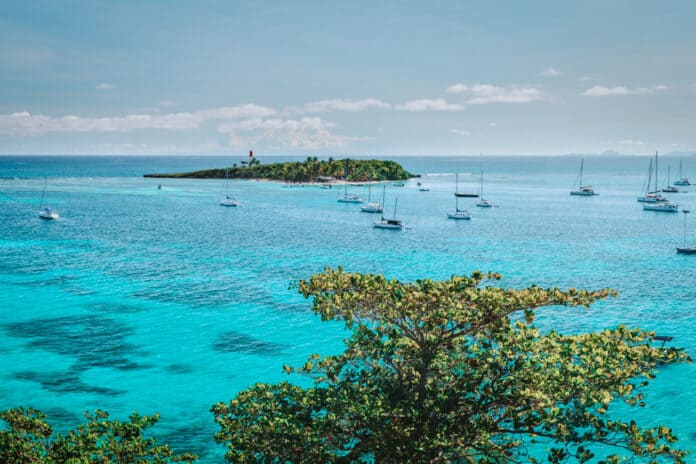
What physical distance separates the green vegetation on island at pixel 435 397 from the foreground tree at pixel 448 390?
0.14 ft

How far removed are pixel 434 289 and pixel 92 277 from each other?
61.4 m

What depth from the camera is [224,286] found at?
65.1m

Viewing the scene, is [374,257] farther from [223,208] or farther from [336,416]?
[223,208]

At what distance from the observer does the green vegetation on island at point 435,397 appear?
1738cm

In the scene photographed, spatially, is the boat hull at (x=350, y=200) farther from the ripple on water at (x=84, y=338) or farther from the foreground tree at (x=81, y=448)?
the foreground tree at (x=81, y=448)

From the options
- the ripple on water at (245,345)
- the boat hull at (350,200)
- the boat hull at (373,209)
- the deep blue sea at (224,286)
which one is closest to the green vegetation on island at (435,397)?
the deep blue sea at (224,286)

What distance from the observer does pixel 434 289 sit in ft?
58.0

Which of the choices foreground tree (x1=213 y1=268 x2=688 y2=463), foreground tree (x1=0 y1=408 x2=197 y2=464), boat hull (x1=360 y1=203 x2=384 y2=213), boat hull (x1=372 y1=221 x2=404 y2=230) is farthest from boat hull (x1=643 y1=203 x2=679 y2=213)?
foreground tree (x1=0 y1=408 x2=197 y2=464)

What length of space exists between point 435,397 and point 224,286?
49567 mm

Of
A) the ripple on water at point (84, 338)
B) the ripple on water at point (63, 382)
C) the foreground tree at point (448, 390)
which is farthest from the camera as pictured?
the ripple on water at point (84, 338)

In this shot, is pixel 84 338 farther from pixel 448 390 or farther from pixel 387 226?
pixel 387 226

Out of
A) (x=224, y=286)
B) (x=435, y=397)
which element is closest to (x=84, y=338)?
(x=224, y=286)

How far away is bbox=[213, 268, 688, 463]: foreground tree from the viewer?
17312 millimetres

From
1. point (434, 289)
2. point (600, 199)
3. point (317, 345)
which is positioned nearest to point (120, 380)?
point (317, 345)
